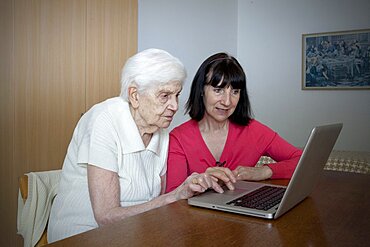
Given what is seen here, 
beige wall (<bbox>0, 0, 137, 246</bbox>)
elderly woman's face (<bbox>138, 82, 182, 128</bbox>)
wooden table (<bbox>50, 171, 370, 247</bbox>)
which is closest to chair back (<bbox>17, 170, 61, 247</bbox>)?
elderly woman's face (<bbox>138, 82, 182, 128</bbox>)

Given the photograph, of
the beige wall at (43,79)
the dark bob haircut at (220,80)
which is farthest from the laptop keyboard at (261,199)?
the beige wall at (43,79)

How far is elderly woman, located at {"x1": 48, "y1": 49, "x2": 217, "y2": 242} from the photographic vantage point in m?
1.22

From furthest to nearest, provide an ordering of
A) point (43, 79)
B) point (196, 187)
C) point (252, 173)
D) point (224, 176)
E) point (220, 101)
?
1. point (43, 79)
2. point (220, 101)
3. point (252, 173)
4. point (224, 176)
5. point (196, 187)

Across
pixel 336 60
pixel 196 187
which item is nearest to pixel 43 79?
pixel 196 187

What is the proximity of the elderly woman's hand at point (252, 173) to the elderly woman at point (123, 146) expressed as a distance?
0.87 feet

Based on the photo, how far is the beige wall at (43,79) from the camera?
2.23 meters

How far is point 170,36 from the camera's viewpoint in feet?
11.0

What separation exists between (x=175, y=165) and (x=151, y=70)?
1.52 feet

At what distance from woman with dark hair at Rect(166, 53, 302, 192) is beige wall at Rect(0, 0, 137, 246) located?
36.6 inches

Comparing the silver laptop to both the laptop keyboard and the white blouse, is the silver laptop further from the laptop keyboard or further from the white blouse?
the white blouse

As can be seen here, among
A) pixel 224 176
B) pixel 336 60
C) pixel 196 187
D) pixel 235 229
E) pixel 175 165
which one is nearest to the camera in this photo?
pixel 235 229

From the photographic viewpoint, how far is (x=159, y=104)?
1334mm

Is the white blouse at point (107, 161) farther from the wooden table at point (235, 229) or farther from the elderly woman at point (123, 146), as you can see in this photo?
the wooden table at point (235, 229)

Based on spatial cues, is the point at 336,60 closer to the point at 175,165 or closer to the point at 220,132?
the point at 220,132
